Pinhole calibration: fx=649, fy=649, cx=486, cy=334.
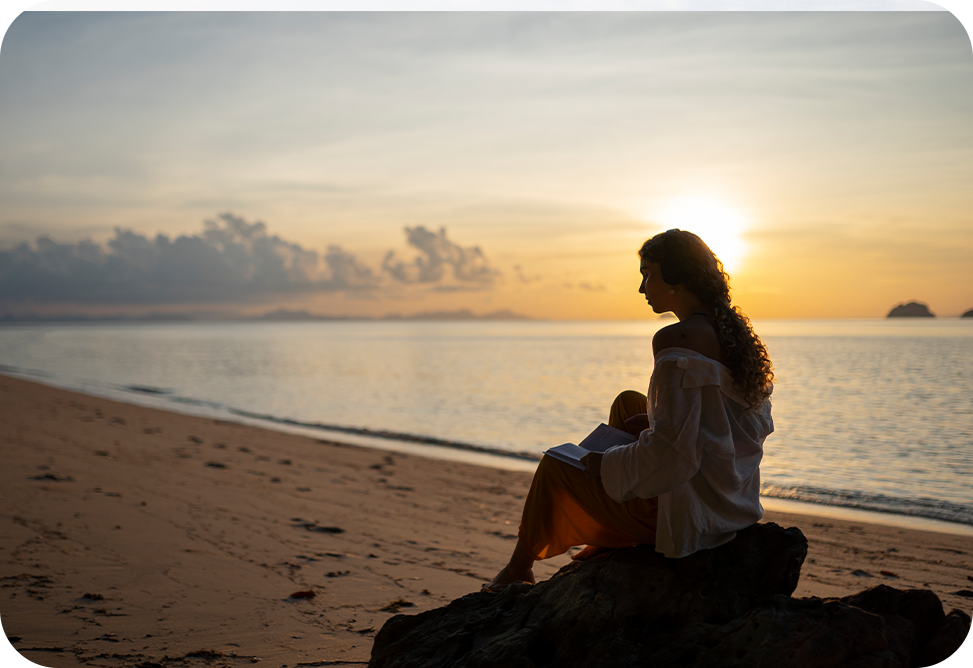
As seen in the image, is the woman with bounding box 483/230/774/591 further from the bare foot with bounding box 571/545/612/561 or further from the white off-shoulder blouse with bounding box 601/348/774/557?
the bare foot with bounding box 571/545/612/561

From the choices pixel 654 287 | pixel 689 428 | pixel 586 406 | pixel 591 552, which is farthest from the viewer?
pixel 586 406

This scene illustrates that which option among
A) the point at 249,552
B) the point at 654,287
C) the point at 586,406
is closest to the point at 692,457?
the point at 654,287

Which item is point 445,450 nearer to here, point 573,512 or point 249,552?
point 249,552

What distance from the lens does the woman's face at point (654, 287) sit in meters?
3.07

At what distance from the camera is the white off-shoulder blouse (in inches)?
109

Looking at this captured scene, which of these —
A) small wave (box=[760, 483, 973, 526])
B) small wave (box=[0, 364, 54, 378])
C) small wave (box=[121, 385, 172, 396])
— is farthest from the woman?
small wave (box=[0, 364, 54, 378])

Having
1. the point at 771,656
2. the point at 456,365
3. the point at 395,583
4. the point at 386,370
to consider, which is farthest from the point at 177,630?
the point at 456,365

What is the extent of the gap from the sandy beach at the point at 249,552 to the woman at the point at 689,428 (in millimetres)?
2154

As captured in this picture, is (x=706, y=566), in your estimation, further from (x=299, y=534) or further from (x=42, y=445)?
(x=42, y=445)

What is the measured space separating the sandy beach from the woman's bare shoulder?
2.77 metres

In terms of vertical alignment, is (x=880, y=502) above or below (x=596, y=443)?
below

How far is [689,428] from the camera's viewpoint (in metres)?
2.75

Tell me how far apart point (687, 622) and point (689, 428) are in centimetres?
85

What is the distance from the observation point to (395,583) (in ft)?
18.0
